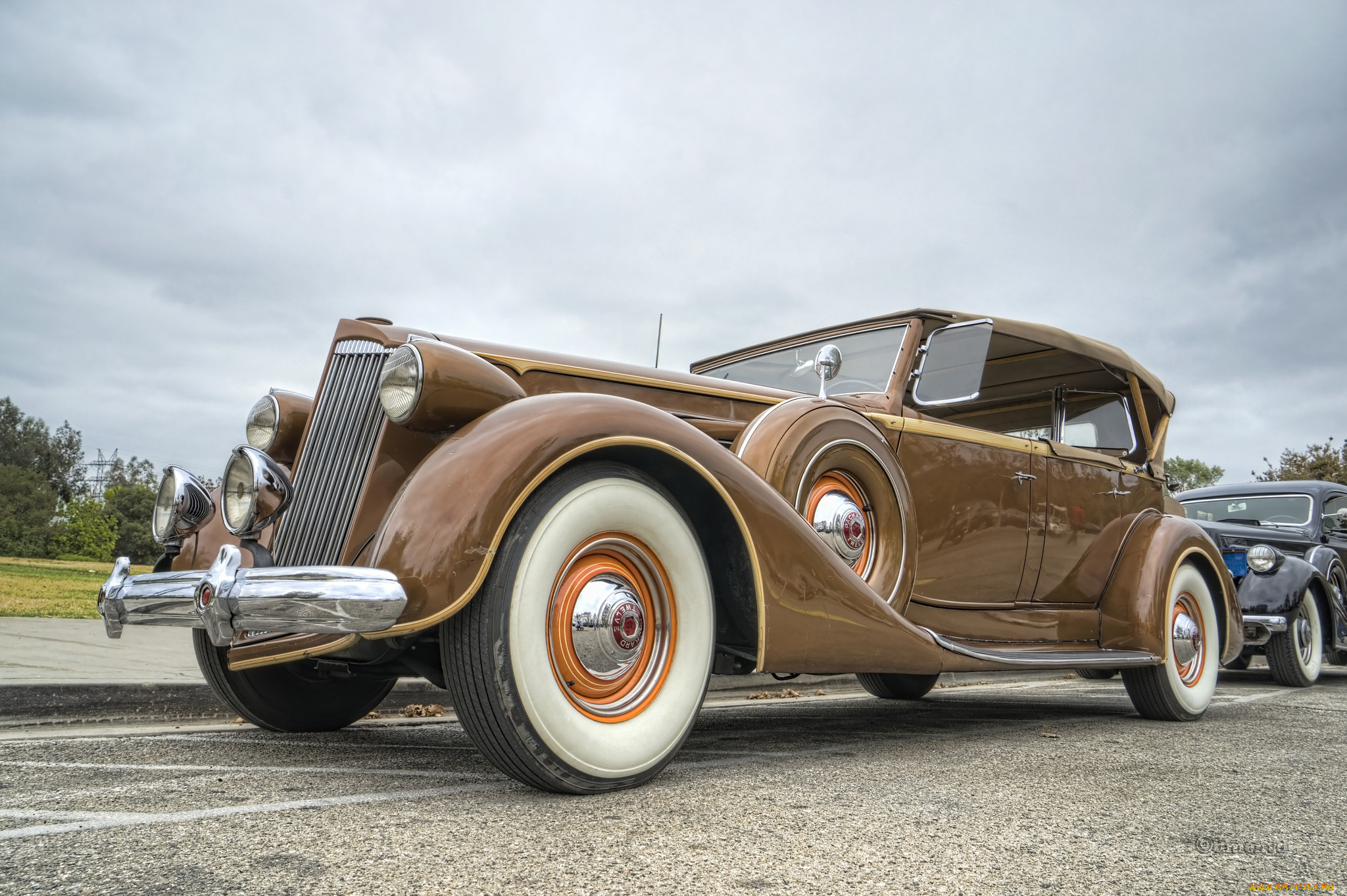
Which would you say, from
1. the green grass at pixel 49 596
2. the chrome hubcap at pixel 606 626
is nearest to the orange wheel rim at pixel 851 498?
the chrome hubcap at pixel 606 626

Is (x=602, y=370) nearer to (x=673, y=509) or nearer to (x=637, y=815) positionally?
(x=673, y=509)

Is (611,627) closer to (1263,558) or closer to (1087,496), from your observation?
(1087,496)

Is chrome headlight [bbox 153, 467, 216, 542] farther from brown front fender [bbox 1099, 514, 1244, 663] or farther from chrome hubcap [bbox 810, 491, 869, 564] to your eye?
brown front fender [bbox 1099, 514, 1244, 663]

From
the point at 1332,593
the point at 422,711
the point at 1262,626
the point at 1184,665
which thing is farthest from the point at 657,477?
the point at 1332,593

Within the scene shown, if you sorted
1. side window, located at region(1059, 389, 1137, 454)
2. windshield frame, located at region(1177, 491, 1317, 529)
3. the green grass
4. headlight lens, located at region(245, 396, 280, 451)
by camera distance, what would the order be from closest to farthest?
1. headlight lens, located at region(245, 396, 280, 451)
2. side window, located at region(1059, 389, 1137, 454)
3. the green grass
4. windshield frame, located at region(1177, 491, 1317, 529)

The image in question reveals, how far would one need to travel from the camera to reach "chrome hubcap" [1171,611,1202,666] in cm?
456

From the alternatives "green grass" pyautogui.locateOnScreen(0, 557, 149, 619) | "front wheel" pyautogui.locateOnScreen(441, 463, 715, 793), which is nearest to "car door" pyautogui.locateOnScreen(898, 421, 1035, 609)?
"front wheel" pyautogui.locateOnScreen(441, 463, 715, 793)

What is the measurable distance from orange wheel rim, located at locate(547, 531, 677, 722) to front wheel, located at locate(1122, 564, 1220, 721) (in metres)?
3.15

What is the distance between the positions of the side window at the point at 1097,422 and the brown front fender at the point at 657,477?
2.38m

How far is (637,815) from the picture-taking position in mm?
1939

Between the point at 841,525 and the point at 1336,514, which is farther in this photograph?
the point at 1336,514

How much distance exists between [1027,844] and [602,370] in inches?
78.3

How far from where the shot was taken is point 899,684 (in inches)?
214

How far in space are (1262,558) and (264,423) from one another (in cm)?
767
